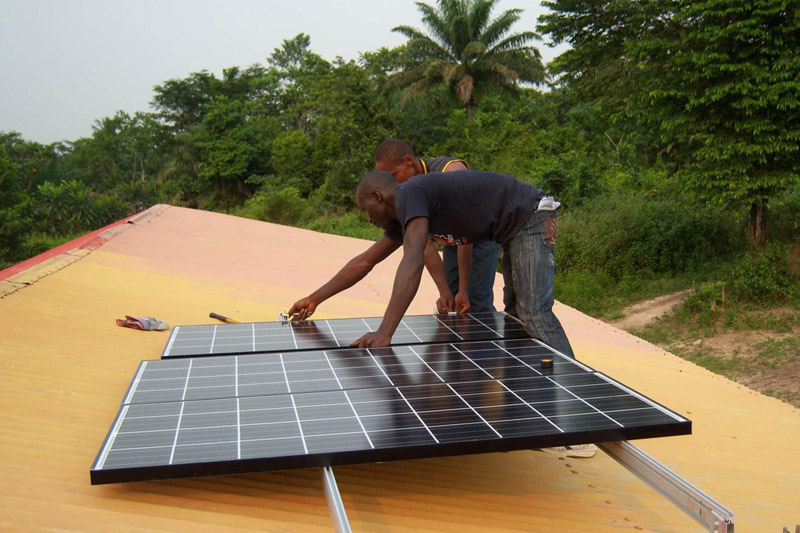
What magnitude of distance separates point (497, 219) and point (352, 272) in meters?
1.28

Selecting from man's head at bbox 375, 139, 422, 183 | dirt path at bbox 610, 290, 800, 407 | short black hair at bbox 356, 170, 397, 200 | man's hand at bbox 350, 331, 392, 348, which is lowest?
dirt path at bbox 610, 290, 800, 407

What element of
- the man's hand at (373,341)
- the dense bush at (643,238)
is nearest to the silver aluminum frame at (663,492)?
the man's hand at (373,341)

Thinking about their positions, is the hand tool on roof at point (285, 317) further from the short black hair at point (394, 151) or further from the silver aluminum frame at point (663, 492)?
the silver aluminum frame at point (663, 492)

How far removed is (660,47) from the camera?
→ 17828 millimetres

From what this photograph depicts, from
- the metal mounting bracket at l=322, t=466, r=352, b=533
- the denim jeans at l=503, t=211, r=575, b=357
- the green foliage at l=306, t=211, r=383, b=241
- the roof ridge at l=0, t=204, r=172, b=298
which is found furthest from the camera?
the green foliage at l=306, t=211, r=383, b=241

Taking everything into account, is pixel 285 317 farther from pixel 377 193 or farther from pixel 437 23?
pixel 437 23

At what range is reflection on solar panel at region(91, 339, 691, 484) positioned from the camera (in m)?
3.22

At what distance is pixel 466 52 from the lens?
34.1 m

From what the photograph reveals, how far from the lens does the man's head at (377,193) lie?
17.1ft

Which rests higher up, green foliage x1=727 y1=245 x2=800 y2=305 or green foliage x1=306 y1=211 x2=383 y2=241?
green foliage x1=306 y1=211 x2=383 y2=241

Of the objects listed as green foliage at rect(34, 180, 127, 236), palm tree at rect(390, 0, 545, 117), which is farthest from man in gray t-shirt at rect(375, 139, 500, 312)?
green foliage at rect(34, 180, 127, 236)

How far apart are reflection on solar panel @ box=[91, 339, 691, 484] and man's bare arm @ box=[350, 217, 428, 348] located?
180 millimetres

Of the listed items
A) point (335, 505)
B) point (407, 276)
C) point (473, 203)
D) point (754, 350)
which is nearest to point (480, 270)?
point (473, 203)

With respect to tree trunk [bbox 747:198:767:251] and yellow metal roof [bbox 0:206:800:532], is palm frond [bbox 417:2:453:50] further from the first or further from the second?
yellow metal roof [bbox 0:206:800:532]
